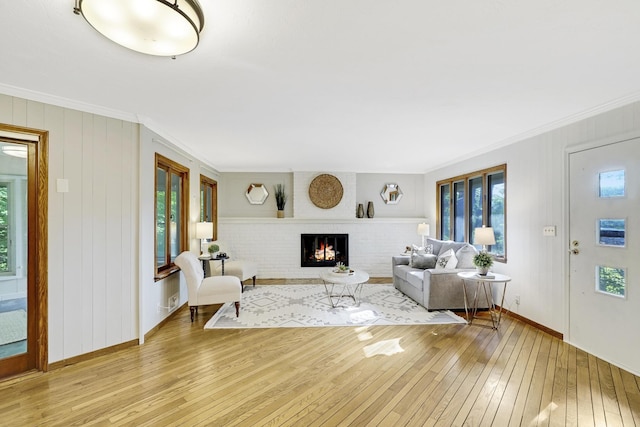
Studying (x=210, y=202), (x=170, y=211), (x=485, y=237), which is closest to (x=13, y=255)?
(x=170, y=211)

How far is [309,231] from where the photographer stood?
601 centimetres

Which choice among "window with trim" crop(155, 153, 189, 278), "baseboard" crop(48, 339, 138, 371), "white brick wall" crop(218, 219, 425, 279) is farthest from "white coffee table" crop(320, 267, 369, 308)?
"baseboard" crop(48, 339, 138, 371)

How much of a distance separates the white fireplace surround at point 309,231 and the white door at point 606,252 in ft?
10.7

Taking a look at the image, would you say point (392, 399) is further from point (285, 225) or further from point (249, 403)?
point (285, 225)

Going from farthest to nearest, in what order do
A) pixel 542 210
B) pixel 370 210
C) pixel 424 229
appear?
pixel 370 210 < pixel 424 229 < pixel 542 210

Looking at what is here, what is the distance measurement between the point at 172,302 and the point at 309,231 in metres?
2.99

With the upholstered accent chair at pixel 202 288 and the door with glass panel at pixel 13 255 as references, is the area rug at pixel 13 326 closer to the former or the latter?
the door with glass panel at pixel 13 255

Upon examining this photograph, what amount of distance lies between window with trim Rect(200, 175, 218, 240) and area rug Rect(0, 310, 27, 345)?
316cm

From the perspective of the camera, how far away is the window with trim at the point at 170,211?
357 centimetres

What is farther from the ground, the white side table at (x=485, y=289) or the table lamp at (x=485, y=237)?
the table lamp at (x=485, y=237)

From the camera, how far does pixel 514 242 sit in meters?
3.70

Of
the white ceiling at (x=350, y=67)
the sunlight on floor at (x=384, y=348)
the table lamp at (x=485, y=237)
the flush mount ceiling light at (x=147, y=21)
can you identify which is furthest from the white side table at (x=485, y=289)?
the flush mount ceiling light at (x=147, y=21)

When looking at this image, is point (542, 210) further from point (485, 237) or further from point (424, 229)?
point (424, 229)

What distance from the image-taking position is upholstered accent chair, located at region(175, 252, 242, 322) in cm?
344
